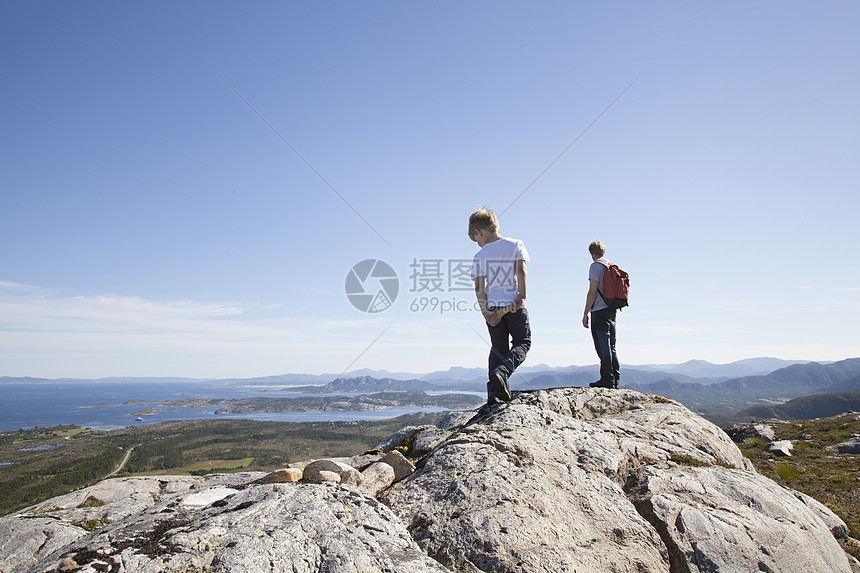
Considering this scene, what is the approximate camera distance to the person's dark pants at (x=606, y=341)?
8891mm

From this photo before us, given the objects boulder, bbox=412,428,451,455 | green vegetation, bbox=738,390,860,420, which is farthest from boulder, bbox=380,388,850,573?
green vegetation, bbox=738,390,860,420

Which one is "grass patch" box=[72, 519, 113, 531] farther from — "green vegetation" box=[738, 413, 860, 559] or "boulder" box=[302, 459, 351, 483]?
"green vegetation" box=[738, 413, 860, 559]

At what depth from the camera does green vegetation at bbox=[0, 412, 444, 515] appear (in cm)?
8044

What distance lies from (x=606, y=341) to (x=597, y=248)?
7.19ft

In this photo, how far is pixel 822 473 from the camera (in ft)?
56.2

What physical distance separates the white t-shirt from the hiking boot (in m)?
1.18

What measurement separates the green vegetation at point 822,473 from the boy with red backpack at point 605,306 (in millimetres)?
4450

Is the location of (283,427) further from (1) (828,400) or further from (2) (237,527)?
(1) (828,400)

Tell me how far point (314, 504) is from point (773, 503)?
556 centimetres

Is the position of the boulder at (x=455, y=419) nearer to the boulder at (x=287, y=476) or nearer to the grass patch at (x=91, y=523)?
the boulder at (x=287, y=476)

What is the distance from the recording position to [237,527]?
3.13 m

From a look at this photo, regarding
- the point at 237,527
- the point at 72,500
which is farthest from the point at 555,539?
the point at 72,500

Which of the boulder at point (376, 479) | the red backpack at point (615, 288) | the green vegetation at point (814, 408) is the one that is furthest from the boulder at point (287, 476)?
the green vegetation at point (814, 408)

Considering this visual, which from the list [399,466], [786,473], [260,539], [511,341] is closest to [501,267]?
[511,341]
